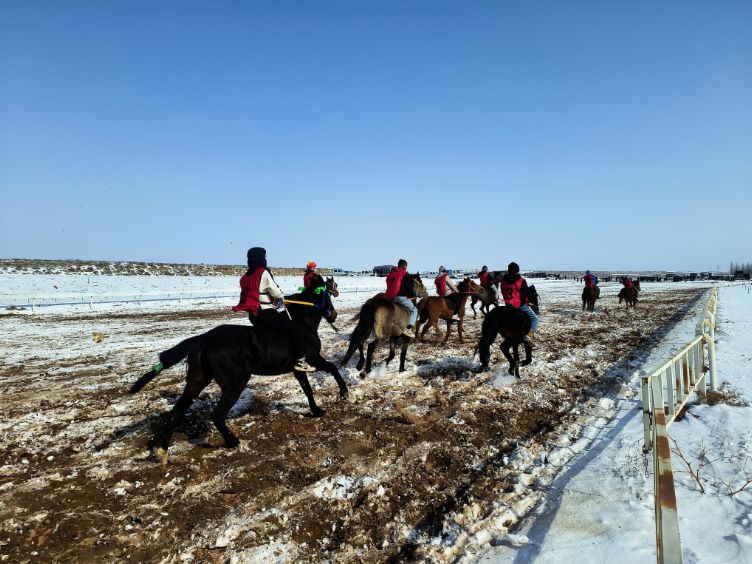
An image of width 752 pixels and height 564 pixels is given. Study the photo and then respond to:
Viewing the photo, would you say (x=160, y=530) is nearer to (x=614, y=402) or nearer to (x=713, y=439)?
(x=713, y=439)

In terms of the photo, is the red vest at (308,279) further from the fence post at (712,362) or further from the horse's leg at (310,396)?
the fence post at (712,362)

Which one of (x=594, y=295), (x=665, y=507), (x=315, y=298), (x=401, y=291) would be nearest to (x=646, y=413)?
(x=665, y=507)

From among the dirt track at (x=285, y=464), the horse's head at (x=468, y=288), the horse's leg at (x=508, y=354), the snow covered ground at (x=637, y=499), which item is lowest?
the dirt track at (x=285, y=464)

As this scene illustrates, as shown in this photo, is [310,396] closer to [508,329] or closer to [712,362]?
[508,329]

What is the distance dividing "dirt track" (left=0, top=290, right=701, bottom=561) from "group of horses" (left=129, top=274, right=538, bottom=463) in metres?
0.41

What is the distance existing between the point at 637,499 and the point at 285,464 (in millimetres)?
3535

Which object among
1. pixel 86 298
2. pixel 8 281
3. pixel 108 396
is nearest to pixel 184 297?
pixel 86 298

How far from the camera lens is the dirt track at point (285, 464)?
3.39m

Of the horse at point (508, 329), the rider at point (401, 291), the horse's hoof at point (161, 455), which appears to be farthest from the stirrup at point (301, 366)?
the horse at point (508, 329)

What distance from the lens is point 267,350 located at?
18.1 ft

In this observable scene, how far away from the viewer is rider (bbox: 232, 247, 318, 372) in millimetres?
6004

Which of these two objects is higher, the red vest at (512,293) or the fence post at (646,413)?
the red vest at (512,293)

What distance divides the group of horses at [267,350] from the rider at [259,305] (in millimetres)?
127

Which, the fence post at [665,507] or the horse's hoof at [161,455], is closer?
the fence post at [665,507]
